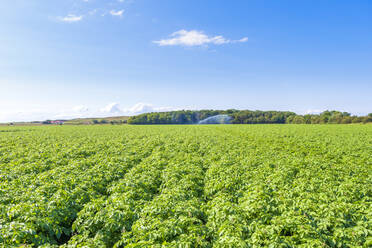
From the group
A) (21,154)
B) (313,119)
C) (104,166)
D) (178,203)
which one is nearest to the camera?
(178,203)

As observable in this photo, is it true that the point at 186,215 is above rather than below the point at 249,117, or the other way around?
below

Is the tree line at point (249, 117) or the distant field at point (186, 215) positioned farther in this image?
the tree line at point (249, 117)

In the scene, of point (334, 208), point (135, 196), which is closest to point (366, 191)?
point (334, 208)

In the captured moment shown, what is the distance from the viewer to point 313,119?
10169 centimetres

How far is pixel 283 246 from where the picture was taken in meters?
4.93

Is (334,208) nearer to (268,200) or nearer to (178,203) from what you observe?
(268,200)

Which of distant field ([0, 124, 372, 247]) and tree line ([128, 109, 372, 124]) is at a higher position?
tree line ([128, 109, 372, 124])

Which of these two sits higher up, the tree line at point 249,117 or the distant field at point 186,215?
the tree line at point 249,117

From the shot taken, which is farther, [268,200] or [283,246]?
[268,200]

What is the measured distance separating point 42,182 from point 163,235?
8.60 meters

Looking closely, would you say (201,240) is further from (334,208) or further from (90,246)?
(334,208)

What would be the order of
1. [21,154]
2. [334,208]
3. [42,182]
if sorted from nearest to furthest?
1. [334,208]
2. [42,182]
3. [21,154]

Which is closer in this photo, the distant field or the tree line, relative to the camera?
the distant field

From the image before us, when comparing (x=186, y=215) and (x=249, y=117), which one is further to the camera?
(x=249, y=117)
